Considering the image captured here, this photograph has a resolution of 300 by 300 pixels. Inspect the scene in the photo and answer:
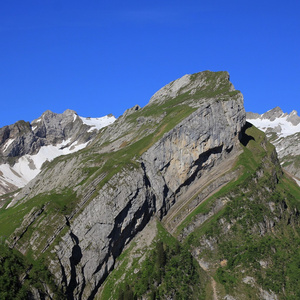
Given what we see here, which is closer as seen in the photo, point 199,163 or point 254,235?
point 254,235

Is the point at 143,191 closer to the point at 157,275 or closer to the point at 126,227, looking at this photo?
the point at 126,227

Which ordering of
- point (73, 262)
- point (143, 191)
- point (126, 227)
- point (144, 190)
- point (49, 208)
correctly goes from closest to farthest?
point (73, 262) < point (49, 208) < point (126, 227) < point (143, 191) < point (144, 190)

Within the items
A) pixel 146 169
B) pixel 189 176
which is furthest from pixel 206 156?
pixel 146 169

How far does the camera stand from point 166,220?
10494cm

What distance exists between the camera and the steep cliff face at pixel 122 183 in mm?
86250

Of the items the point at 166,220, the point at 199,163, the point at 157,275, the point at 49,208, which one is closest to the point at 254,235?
the point at 166,220

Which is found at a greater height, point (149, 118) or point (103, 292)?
point (149, 118)

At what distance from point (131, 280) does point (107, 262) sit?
759cm

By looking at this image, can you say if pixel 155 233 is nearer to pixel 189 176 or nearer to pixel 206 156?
pixel 189 176

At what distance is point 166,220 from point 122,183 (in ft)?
52.4

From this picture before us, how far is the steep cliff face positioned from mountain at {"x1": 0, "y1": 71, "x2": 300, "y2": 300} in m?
0.27

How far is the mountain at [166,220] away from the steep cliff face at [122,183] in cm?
27

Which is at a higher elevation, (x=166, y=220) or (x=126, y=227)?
(x=166, y=220)

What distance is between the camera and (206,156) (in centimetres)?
11288
